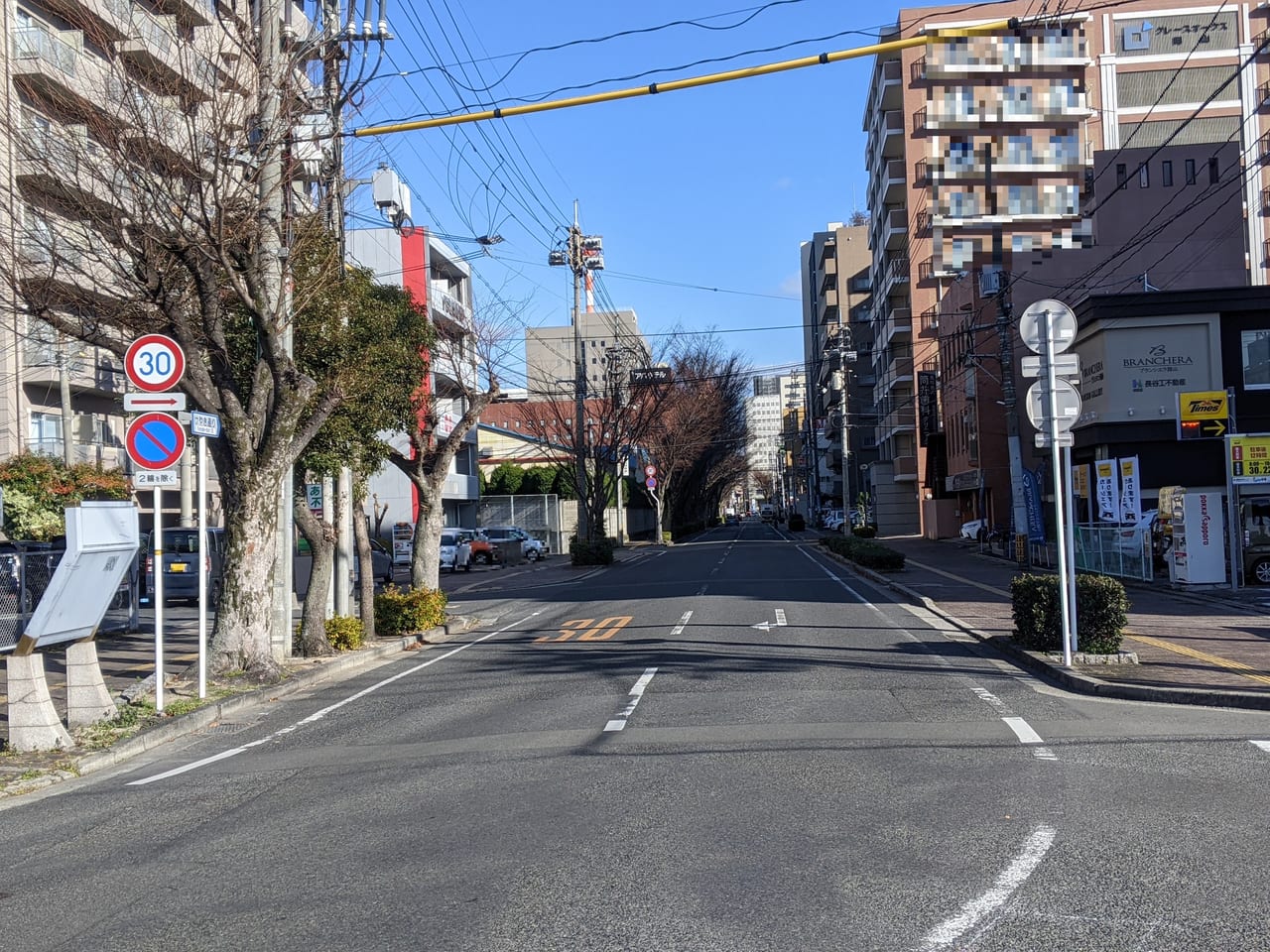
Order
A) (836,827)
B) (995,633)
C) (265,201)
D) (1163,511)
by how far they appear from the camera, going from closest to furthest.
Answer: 1. (836,827)
2. (265,201)
3. (995,633)
4. (1163,511)

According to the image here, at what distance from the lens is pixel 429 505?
20.1 metres

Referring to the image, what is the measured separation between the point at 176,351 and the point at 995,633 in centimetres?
1091

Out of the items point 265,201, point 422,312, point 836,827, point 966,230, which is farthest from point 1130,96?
point 836,827

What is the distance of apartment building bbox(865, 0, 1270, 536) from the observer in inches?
1045

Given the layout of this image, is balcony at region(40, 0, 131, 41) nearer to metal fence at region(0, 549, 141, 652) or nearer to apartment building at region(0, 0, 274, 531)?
apartment building at region(0, 0, 274, 531)

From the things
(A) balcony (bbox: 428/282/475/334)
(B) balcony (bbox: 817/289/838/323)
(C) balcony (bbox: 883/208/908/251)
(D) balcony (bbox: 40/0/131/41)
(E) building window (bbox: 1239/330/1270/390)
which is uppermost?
(B) balcony (bbox: 817/289/838/323)

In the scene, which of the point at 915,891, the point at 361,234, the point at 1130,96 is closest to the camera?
the point at 915,891

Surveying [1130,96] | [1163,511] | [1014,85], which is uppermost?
[1130,96]

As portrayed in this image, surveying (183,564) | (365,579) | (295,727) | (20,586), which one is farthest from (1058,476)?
(183,564)

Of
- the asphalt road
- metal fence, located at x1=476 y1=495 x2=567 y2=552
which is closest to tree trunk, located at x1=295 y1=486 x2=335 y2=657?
the asphalt road

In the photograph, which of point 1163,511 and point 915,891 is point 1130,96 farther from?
point 915,891

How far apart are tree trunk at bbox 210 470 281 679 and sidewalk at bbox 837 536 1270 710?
886 cm

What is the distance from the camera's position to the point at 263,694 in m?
12.4

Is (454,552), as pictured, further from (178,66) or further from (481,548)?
(178,66)
